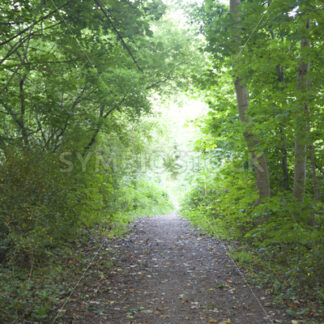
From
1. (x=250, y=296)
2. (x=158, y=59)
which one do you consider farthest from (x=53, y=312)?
(x=158, y=59)

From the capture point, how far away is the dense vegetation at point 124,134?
4.49 m

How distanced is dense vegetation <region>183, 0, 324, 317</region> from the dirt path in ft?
1.79

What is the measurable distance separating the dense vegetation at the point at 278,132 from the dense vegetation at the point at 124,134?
0.09ft

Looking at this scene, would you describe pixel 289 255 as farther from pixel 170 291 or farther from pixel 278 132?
pixel 278 132

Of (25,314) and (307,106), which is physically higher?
(307,106)

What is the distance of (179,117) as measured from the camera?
3008 centimetres

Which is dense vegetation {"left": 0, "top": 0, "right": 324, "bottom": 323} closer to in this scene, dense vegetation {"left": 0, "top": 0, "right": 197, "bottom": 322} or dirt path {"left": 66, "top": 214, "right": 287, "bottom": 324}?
dense vegetation {"left": 0, "top": 0, "right": 197, "bottom": 322}

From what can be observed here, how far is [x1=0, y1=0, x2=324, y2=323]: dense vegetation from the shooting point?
4488 millimetres

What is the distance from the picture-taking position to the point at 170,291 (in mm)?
5066

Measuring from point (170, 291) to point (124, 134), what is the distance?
633cm

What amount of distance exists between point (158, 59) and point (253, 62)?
4506mm

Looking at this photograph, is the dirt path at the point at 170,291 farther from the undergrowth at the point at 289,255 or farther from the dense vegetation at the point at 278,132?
the dense vegetation at the point at 278,132

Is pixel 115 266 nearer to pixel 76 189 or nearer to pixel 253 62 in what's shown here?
pixel 76 189

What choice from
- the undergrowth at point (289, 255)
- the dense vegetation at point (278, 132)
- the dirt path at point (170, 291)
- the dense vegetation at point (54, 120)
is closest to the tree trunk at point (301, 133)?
the dense vegetation at point (278, 132)
